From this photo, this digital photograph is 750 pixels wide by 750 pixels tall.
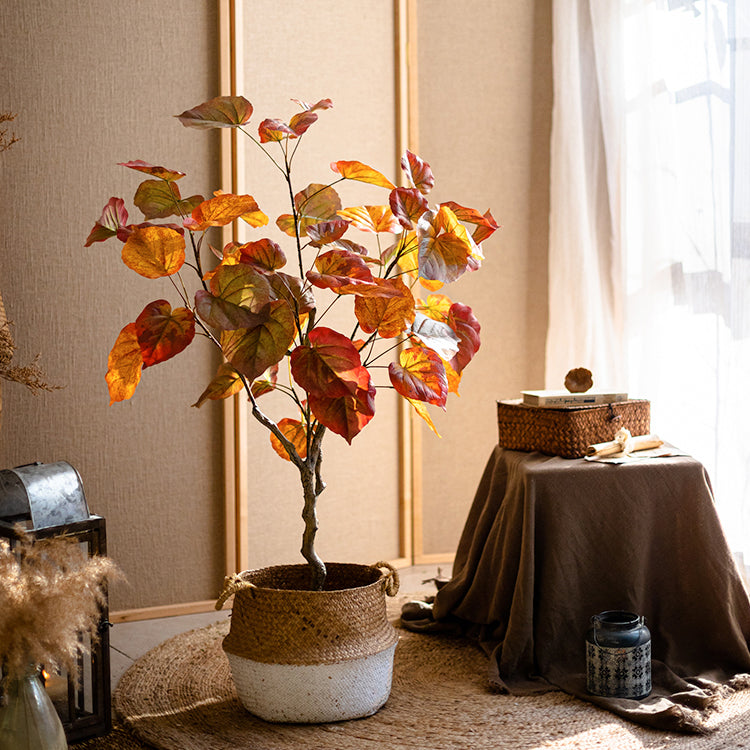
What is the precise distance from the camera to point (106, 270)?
2662mm

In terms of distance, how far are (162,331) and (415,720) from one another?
3.09 feet

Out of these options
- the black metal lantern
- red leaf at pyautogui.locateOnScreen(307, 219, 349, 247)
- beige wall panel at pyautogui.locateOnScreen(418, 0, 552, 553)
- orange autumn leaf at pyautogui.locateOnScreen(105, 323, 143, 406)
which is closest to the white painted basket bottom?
the black metal lantern

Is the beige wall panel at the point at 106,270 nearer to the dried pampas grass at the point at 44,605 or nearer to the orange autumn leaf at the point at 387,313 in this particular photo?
the orange autumn leaf at the point at 387,313

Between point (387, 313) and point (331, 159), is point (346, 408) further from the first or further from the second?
point (331, 159)

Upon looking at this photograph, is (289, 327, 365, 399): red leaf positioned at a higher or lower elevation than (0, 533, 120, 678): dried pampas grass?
higher

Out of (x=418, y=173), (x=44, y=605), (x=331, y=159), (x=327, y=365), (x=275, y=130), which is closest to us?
(x=44, y=605)

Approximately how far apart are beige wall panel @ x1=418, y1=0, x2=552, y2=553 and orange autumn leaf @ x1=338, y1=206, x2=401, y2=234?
1164 millimetres

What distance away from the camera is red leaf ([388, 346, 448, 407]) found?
6.00ft

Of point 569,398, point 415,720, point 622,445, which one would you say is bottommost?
point 415,720

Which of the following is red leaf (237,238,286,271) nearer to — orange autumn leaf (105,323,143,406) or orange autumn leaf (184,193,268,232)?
orange autumn leaf (184,193,268,232)

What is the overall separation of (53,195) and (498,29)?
1540 mm

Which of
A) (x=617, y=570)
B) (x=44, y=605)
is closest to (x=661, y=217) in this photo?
(x=617, y=570)

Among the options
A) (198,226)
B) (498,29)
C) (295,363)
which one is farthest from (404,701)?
(498,29)

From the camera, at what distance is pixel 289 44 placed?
113 inches
